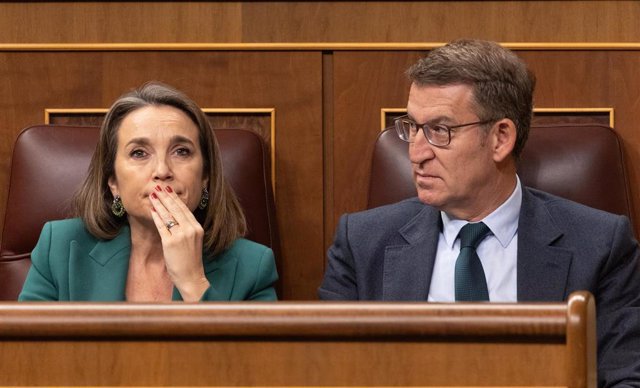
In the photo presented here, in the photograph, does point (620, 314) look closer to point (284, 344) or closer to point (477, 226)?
point (477, 226)

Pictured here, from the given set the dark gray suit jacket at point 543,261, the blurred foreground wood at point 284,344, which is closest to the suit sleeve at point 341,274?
the dark gray suit jacket at point 543,261

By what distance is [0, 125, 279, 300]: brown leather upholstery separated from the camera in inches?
55.6

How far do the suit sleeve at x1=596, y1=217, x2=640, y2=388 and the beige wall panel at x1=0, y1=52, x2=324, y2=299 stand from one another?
49cm

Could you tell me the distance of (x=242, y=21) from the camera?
1.60 meters

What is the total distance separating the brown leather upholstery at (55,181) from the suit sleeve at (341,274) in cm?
19

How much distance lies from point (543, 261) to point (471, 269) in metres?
0.08

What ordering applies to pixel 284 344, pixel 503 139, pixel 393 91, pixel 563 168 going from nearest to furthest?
pixel 284 344
pixel 503 139
pixel 563 168
pixel 393 91

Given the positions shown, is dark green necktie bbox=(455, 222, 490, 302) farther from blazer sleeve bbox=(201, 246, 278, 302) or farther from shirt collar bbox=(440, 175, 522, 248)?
blazer sleeve bbox=(201, 246, 278, 302)

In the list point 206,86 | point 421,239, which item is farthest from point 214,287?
point 206,86

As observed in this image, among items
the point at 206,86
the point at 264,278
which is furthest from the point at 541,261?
the point at 206,86

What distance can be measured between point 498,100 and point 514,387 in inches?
22.7

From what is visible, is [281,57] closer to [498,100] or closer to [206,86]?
[206,86]

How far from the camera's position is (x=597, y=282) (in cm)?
119

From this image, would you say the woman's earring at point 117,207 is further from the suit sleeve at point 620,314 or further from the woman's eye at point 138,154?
the suit sleeve at point 620,314
